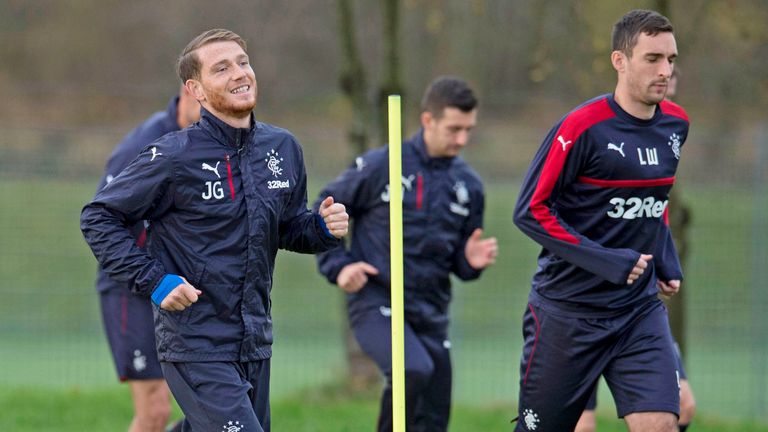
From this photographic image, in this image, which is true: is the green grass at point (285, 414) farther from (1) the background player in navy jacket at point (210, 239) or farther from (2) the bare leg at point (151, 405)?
(1) the background player in navy jacket at point (210, 239)

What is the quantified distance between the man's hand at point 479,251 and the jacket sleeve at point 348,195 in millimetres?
709

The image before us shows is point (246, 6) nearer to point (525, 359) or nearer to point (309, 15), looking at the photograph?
point (309, 15)

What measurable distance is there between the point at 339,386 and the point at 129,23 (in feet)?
48.8

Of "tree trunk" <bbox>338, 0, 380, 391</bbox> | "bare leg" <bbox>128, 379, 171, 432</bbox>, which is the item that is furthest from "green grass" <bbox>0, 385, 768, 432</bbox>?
"bare leg" <bbox>128, 379, 171, 432</bbox>

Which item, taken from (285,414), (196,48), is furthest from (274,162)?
(285,414)

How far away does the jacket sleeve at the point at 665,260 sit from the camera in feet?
20.4

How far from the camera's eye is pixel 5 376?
13.7 metres

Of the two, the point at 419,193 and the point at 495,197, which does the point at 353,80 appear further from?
the point at 419,193

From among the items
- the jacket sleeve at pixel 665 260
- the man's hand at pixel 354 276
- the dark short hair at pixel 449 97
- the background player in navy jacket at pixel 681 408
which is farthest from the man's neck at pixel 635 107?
the man's hand at pixel 354 276

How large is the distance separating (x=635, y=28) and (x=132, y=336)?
3.44m

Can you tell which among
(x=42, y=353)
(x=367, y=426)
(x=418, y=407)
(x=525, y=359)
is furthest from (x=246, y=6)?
(x=525, y=359)

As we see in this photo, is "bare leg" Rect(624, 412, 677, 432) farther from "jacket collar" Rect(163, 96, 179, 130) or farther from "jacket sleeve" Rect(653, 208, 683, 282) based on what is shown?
"jacket collar" Rect(163, 96, 179, 130)

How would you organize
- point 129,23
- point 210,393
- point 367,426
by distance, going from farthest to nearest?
point 129,23 → point 367,426 → point 210,393

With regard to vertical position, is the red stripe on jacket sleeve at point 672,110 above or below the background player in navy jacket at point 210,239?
above
